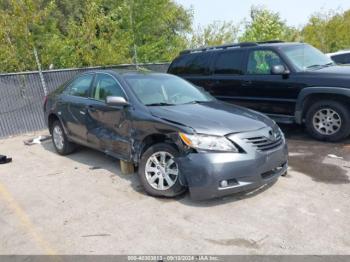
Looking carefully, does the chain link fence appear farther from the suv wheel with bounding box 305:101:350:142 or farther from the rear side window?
the rear side window

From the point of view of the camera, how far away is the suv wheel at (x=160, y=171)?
4352 millimetres

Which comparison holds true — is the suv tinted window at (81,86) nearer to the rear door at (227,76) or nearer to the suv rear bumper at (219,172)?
the suv rear bumper at (219,172)

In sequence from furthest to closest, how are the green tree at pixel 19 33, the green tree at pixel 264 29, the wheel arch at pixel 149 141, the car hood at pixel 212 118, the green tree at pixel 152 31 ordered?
1. the green tree at pixel 264 29
2. the green tree at pixel 152 31
3. the green tree at pixel 19 33
4. the wheel arch at pixel 149 141
5. the car hood at pixel 212 118

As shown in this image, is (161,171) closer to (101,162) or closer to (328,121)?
(101,162)

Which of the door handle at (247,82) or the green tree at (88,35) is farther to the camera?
the green tree at (88,35)

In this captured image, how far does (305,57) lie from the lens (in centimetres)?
745

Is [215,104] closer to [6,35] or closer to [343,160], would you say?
[343,160]

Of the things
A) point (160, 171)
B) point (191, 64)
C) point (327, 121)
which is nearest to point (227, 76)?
point (191, 64)

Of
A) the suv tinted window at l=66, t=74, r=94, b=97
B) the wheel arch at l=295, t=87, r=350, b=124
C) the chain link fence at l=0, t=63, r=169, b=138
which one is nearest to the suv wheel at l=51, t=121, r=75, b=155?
the suv tinted window at l=66, t=74, r=94, b=97

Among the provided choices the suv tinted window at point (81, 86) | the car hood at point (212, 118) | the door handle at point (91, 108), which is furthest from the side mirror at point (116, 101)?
the suv tinted window at point (81, 86)

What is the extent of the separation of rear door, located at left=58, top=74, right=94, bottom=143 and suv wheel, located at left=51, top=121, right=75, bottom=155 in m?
0.30

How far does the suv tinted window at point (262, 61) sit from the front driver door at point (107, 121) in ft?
11.1

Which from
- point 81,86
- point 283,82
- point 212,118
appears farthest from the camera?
point 283,82

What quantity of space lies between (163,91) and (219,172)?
5.92ft
